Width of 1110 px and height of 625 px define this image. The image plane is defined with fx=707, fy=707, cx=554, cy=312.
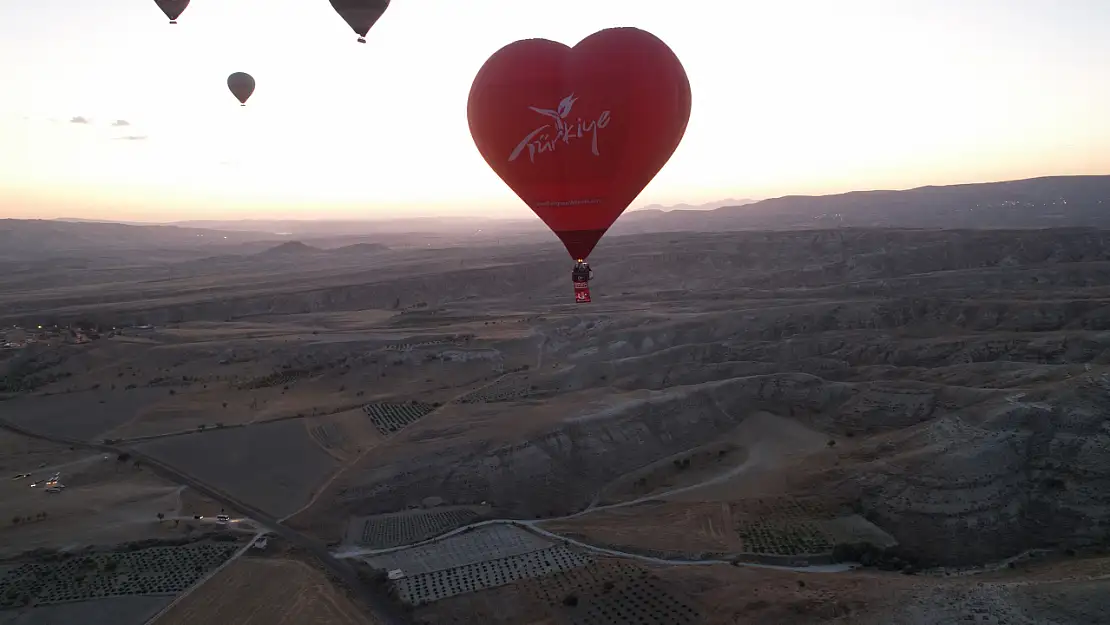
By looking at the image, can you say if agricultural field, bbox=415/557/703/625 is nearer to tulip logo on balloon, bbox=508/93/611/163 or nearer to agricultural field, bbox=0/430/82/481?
tulip logo on balloon, bbox=508/93/611/163

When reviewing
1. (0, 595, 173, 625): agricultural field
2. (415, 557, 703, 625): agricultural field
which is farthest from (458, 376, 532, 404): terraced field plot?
(0, 595, 173, 625): agricultural field

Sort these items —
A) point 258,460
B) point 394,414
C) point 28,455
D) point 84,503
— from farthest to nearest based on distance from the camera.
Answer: point 394,414, point 28,455, point 258,460, point 84,503

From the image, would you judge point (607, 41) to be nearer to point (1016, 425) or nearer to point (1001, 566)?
point (1001, 566)

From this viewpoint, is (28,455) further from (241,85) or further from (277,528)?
(241,85)

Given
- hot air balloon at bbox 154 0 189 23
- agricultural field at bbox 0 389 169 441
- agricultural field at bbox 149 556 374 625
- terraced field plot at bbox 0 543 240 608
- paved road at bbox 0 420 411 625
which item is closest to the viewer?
agricultural field at bbox 149 556 374 625

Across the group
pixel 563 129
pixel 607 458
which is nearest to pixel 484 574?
pixel 607 458
